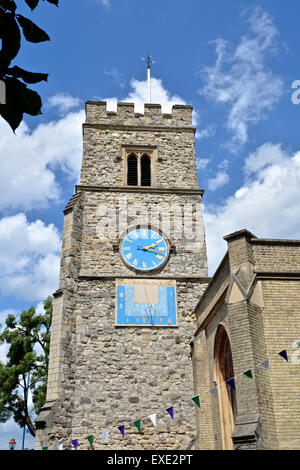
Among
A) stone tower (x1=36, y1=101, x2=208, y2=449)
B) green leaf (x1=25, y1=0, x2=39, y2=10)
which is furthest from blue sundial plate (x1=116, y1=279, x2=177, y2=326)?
green leaf (x1=25, y1=0, x2=39, y2=10)

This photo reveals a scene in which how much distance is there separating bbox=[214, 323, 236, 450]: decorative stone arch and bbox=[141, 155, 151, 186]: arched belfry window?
819 cm

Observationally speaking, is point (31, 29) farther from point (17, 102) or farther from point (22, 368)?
point (22, 368)

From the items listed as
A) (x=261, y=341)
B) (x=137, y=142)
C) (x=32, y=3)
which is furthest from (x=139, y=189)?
(x=32, y=3)

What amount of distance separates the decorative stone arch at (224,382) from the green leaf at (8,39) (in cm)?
961

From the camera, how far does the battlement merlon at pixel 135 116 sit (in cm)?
1975

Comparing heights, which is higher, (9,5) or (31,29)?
(9,5)

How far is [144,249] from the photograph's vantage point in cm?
1666

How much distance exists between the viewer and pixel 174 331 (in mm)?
15344

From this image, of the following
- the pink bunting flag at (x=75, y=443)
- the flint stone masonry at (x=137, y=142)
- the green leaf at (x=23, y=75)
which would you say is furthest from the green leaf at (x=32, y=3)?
the flint stone masonry at (x=137, y=142)

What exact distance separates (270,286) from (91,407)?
7086mm

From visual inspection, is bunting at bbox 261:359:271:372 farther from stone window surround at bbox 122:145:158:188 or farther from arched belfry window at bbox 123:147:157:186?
stone window surround at bbox 122:145:158:188

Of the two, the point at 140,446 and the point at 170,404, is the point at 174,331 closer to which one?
the point at 170,404

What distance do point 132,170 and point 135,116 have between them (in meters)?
2.72
